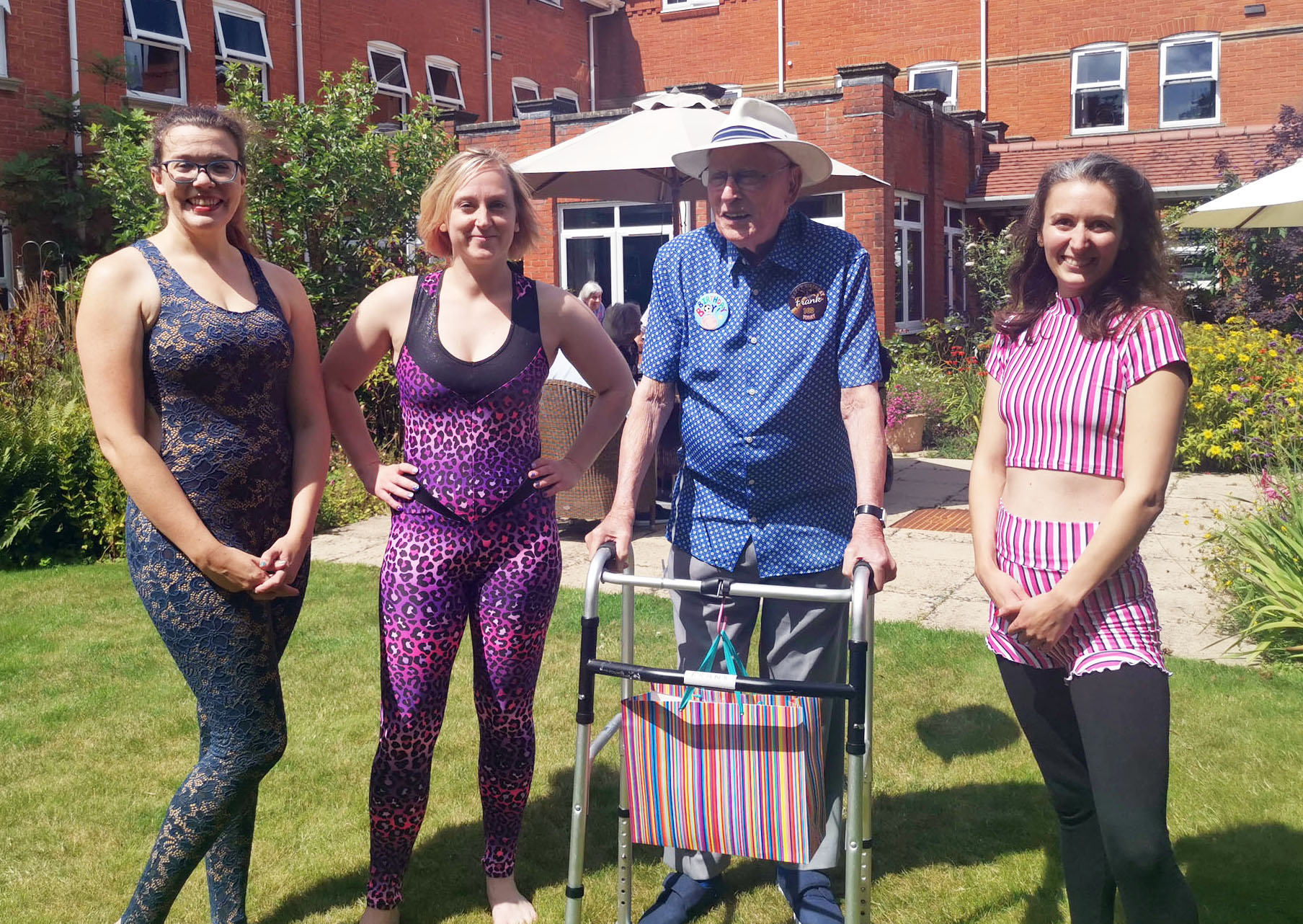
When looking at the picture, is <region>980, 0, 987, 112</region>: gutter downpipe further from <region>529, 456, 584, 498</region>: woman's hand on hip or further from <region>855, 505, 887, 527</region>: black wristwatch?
<region>855, 505, 887, 527</region>: black wristwatch

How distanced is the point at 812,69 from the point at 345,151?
680 inches

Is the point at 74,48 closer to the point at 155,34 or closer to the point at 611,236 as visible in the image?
the point at 155,34

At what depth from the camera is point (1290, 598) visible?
548cm

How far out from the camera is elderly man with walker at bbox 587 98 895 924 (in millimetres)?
3062

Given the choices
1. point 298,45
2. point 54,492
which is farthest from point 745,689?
point 298,45

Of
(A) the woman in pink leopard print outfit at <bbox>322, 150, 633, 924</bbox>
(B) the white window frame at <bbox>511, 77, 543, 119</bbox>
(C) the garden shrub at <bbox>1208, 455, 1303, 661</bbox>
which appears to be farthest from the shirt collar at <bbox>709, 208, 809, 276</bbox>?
(B) the white window frame at <bbox>511, 77, 543, 119</bbox>

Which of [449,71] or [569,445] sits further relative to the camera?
[449,71]

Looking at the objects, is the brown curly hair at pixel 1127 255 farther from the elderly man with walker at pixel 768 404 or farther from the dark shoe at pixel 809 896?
the dark shoe at pixel 809 896

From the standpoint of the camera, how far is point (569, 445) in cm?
820

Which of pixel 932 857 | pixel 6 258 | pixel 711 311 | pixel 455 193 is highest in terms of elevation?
pixel 6 258

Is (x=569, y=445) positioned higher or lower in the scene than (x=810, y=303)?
lower

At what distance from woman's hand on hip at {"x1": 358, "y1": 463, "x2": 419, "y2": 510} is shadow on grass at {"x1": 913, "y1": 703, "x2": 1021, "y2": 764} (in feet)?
8.26

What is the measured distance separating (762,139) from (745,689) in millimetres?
1401

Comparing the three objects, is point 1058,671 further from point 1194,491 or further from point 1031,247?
point 1194,491
